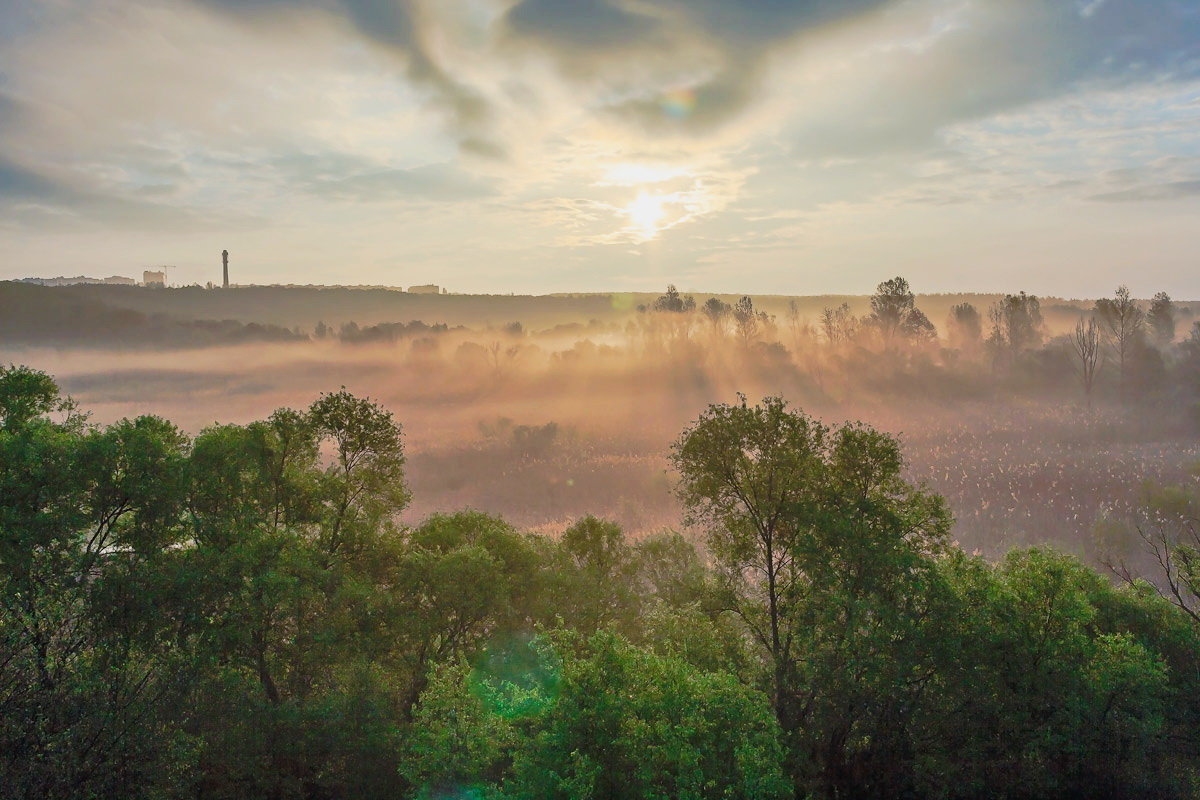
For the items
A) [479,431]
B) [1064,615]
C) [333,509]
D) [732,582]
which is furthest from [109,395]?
[1064,615]

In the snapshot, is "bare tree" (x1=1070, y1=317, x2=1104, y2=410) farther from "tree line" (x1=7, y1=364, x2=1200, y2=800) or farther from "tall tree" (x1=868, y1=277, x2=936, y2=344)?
"tree line" (x1=7, y1=364, x2=1200, y2=800)

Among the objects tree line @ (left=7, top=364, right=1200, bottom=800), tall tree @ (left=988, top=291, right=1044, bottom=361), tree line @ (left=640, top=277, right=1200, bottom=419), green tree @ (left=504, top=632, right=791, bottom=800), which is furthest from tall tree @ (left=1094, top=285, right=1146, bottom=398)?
green tree @ (left=504, top=632, right=791, bottom=800)

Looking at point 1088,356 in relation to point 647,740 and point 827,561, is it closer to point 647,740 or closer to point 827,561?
point 827,561

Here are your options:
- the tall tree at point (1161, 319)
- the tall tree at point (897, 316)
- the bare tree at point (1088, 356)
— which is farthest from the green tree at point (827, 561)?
the tall tree at point (1161, 319)

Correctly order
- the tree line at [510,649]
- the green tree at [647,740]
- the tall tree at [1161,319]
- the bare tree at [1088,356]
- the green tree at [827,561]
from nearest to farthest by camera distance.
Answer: the green tree at [647,740]
the tree line at [510,649]
the green tree at [827,561]
the bare tree at [1088,356]
the tall tree at [1161,319]

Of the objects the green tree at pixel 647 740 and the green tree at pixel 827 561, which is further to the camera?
the green tree at pixel 827 561

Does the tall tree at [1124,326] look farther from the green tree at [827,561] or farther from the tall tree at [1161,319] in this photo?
the green tree at [827,561]

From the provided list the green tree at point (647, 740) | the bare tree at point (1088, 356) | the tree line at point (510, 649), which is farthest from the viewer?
the bare tree at point (1088, 356)
